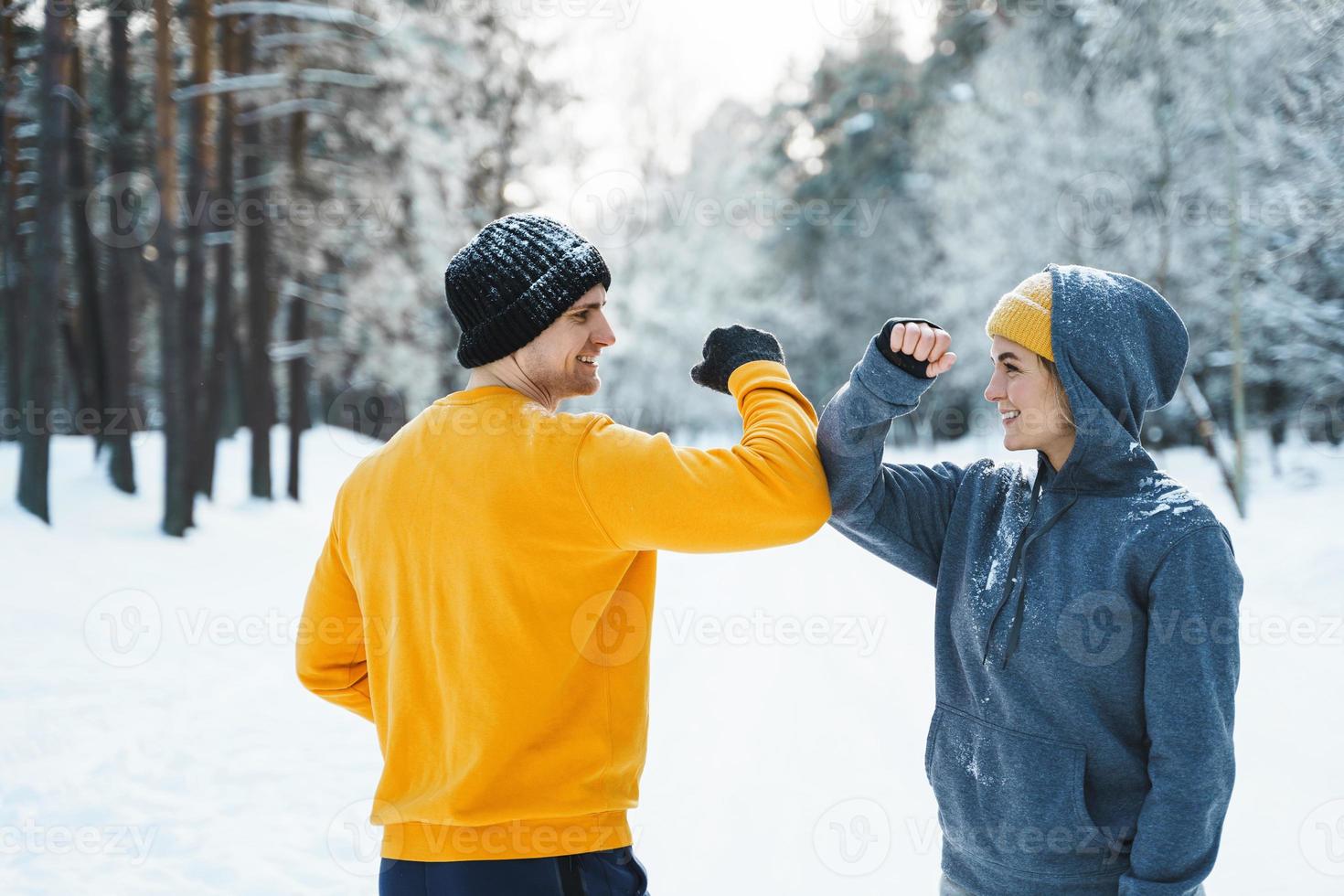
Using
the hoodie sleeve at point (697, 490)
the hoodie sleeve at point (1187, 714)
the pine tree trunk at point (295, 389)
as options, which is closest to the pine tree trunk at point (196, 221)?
the pine tree trunk at point (295, 389)

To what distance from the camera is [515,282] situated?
2.08m

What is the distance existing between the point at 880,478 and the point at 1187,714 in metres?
0.77

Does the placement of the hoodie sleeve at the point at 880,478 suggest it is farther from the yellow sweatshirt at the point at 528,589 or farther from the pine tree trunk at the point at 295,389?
the pine tree trunk at the point at 295,389

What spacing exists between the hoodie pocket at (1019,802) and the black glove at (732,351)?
94cm

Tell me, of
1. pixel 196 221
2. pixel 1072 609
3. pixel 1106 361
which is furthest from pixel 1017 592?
pixel 196 221

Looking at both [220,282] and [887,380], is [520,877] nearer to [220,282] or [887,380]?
[887,380]

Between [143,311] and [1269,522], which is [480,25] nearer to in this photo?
[143,311]

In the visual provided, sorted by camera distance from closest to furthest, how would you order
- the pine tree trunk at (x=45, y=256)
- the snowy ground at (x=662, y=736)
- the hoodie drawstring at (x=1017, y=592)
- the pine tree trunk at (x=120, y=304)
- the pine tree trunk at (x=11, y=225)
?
the hoodie drawstring at (x=1017, y=592) < the snowy ground at (x=662, y=736) < the pine tree trunk at (x=45, y=256) < the pine tree trunk at (x=120, y=304) < the pine tree trunk at (x=11, y=225)

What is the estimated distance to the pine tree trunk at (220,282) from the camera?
14086 millimetres

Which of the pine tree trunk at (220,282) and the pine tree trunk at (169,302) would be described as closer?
the pine tree trunk at (169,302)

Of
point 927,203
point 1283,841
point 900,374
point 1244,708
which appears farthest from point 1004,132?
point 900,374

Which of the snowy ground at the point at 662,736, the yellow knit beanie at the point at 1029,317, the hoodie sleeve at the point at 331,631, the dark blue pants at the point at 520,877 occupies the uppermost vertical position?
the yellow knit beanie at the point at 1029,317

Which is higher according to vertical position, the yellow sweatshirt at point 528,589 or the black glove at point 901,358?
the black glove at point 901,358

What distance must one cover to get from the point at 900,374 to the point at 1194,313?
18102mm
